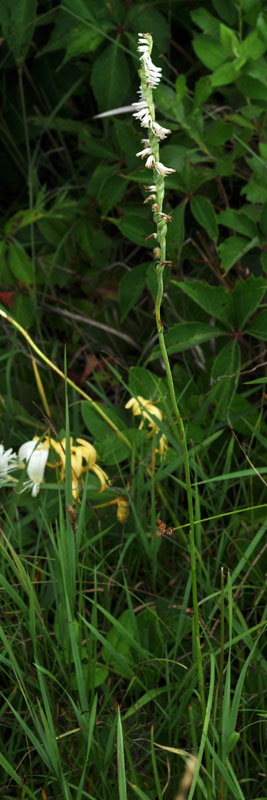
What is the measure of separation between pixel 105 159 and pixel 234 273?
460 millimetres

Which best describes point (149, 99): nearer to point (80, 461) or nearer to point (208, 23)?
point (80, 461)

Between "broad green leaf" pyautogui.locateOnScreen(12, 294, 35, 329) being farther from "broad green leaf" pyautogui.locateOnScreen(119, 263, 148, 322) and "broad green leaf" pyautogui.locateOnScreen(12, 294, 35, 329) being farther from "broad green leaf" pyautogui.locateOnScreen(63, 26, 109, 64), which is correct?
"broad green leaf" pyautogui.locateOnScreen(63, 26, 109, 64)

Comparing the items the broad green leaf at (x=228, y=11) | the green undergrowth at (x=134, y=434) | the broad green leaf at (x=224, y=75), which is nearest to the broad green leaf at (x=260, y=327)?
the green undergrowth at (x=134, y=434)

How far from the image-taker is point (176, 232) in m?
1.64

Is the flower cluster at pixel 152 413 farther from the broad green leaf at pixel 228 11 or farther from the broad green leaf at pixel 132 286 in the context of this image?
the broad green leaf at pixel 228 11

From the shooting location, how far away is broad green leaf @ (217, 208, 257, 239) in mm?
1595

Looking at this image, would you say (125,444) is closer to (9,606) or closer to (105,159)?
(9,606)

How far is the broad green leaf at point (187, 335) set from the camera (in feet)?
5.04

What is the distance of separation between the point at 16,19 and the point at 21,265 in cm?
52

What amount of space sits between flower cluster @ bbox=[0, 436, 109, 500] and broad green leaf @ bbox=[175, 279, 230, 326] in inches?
13.6

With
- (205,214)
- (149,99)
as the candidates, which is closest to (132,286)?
(205,214)

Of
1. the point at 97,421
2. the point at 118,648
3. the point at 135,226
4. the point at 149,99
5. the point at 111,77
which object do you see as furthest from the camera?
the point at 111,77

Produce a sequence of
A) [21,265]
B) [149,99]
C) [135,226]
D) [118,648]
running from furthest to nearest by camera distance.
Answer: [21,265] → [135,226] → [118,648] → [149,99]

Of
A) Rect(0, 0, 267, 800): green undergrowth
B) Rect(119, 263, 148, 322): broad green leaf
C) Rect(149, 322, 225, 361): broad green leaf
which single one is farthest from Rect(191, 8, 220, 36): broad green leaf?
Rect(149, 322, 225, 361): broad green leaf
